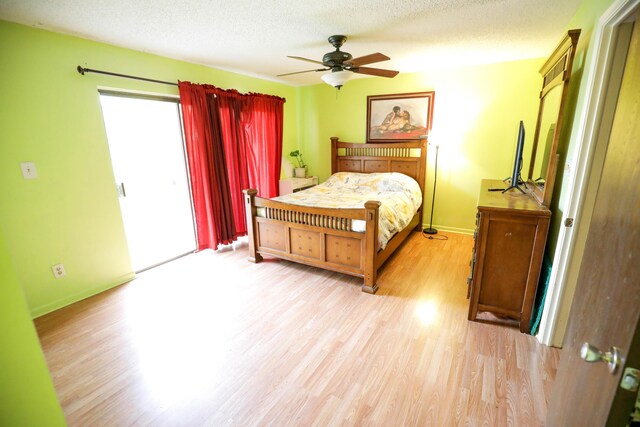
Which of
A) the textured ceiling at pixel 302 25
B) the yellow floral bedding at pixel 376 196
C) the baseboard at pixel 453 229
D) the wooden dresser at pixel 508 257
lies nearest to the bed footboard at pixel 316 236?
the yellow floral bedding at pixel 376 196

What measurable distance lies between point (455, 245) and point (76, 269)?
14.1 ft

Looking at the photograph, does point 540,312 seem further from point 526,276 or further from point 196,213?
point 196,213

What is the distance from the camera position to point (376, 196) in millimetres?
3814

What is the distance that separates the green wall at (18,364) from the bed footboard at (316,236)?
7.34 feet

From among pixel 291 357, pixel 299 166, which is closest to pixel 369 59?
pixel 291 357

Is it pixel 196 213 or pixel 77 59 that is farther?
pixel 196 213

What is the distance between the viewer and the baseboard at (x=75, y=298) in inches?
98.5

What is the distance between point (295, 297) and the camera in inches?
107

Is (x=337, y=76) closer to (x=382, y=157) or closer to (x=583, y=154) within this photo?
(x=583, y=154)

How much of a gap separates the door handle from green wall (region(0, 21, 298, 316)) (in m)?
3.28

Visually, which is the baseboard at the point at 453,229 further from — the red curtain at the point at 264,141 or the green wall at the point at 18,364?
the green wall at the point at 18,364

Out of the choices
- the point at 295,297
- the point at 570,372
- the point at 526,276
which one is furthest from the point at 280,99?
the point at 570,372

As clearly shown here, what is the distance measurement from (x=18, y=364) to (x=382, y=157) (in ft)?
14.4

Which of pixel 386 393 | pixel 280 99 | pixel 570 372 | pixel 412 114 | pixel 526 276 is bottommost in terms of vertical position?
pixel 386 393
